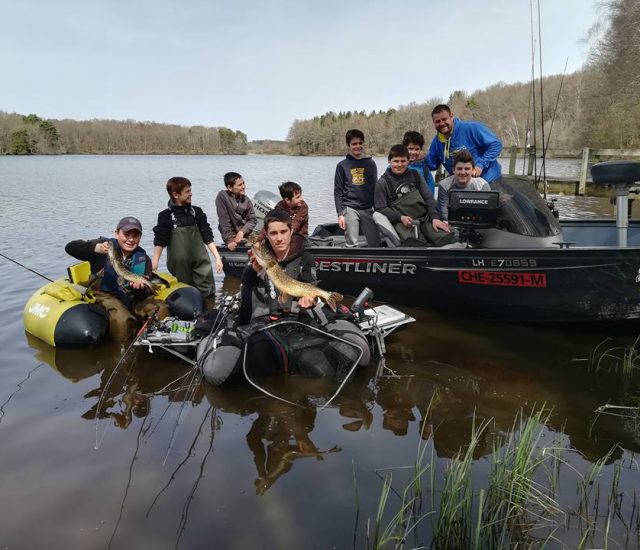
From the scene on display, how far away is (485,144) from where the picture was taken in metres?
6.22

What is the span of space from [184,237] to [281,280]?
9.74 ft

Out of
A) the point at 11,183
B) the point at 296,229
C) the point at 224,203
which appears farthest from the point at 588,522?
the point at 11,183

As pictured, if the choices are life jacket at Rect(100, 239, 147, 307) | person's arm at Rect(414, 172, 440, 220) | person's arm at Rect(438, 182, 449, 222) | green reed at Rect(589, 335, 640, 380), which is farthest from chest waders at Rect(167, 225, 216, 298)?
green reed at Rect(589, 335, 640, 380)

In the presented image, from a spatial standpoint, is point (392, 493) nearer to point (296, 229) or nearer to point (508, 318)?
point (508, 318)

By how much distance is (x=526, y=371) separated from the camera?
454 centimetres

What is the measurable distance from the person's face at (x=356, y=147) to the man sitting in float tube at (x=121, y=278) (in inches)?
118

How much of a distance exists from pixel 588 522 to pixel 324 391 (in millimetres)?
2144

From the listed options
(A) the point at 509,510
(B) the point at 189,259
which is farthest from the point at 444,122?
(A) the point at 509,510

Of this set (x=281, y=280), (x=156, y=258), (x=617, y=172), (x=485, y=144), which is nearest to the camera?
(x=281, y=280)

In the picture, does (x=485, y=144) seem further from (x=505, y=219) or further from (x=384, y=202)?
(x=384, y=202)

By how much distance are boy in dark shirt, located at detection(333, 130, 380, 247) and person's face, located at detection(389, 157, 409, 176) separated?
777mm

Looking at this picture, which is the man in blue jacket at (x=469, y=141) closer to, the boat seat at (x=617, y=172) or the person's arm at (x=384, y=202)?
the person's arm at (x=384, y=202)

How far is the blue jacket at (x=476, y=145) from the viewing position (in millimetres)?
6160

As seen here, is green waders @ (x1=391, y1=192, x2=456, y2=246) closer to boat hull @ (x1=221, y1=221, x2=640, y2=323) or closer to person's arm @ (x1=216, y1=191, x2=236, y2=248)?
boat hull @ (x1=221, y1=221, x2=640, y2=323)
